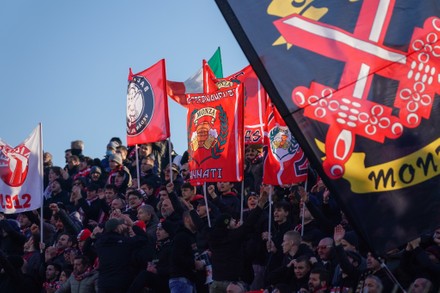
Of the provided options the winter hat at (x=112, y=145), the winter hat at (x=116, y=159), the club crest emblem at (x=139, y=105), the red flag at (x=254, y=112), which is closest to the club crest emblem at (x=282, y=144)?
the red flag at (x=254, y=112)

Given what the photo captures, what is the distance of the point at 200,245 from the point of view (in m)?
13.3

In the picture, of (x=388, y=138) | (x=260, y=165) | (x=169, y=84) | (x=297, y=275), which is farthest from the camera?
(x=169, y=84)

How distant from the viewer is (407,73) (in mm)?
5543

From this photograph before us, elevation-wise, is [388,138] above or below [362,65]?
below

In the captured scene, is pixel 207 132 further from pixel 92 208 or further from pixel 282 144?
pixel 92 208

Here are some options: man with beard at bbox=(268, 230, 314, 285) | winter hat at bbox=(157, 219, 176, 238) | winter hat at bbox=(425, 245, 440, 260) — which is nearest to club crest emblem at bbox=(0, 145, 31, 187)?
winter hat at bbox=(157, 219, 176, 238)

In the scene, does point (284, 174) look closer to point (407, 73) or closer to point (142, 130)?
point (142, 130)

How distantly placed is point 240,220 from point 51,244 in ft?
15.4

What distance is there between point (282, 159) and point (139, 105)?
4.36 meters

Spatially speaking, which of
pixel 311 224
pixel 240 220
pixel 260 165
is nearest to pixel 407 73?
pixel 311 224

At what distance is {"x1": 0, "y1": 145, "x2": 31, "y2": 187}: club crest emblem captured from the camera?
17.9m

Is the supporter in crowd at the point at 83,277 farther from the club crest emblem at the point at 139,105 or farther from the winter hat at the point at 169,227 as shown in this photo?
the club crest emblem at the point at 139,105

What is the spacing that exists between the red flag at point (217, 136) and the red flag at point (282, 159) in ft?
1.64

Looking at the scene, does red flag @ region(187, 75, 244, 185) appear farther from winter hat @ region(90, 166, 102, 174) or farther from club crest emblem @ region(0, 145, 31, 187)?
winter hat @ region(90, 166, 102, 174)
